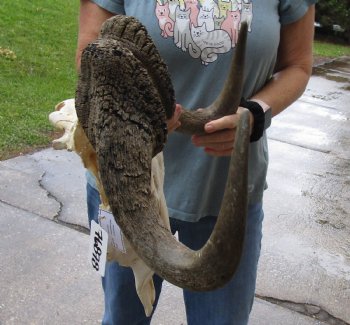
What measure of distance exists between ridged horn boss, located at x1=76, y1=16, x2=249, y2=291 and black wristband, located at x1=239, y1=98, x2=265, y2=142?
0.34 m

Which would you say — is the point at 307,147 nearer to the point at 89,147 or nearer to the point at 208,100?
the point at 208,100

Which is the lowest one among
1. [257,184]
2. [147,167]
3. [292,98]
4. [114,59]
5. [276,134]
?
[276,134]

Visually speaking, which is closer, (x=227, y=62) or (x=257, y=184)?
(x=227, y=62)

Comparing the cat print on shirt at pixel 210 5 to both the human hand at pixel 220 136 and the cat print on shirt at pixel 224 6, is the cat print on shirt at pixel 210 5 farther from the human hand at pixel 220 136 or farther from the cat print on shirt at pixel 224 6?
the human hand at pixel 220 136

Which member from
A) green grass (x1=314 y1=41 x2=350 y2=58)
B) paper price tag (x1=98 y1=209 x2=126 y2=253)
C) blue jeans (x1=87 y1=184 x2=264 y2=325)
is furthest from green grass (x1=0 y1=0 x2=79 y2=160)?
green grass (x1=314 y1=41 x2=350 y2=58)

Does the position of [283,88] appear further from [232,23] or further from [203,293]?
[203,293]

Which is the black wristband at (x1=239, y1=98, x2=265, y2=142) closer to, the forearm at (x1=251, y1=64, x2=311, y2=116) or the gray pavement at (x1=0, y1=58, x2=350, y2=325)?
the forearm at (x1=251, y1=64, x2=311, y2=116)

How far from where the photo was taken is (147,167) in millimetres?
1234

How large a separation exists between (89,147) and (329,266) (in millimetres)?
3280

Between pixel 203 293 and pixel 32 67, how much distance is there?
677 centimetres

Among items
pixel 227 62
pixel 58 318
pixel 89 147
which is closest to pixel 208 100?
pixel 227 62

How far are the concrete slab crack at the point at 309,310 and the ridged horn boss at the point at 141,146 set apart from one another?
2677 mm

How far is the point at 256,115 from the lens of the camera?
1854 millimetres

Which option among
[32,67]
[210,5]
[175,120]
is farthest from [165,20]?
[32,67]
